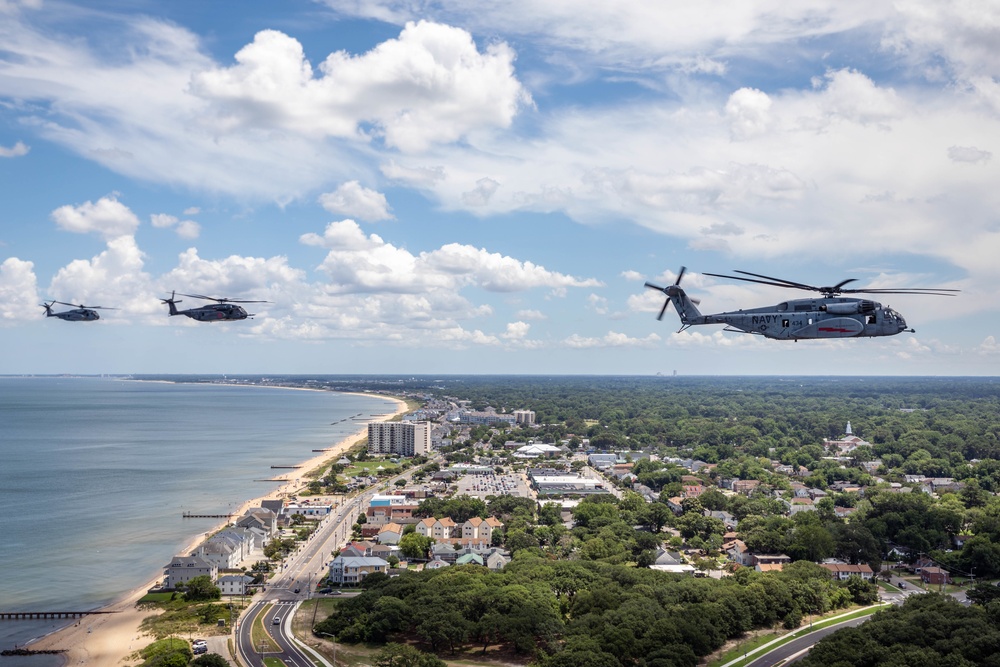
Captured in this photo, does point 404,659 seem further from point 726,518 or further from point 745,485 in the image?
point 745,485

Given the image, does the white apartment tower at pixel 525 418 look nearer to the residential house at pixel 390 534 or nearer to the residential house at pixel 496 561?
the residential house at pixel 390 534

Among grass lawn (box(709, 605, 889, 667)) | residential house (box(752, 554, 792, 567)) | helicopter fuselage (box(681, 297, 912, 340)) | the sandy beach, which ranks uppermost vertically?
helicopter fuselage (box(681, 297, 912, 340))

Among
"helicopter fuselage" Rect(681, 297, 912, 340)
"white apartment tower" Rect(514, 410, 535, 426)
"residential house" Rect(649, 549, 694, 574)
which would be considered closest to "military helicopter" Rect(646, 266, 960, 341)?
"helicopter fuselage" Rect(681, 297, 912, 340)

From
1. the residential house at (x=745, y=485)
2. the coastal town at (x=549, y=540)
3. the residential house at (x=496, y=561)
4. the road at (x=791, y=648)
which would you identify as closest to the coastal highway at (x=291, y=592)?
the coastal town at (x=549, y=540)

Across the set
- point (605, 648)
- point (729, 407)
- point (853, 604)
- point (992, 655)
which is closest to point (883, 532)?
point (853, 604)

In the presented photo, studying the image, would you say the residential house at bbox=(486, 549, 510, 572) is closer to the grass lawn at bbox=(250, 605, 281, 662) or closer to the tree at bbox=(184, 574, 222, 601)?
the grass lawn at bbox=(250, 605, 281, 662)

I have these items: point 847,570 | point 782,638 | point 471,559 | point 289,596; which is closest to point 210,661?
point 289,596
